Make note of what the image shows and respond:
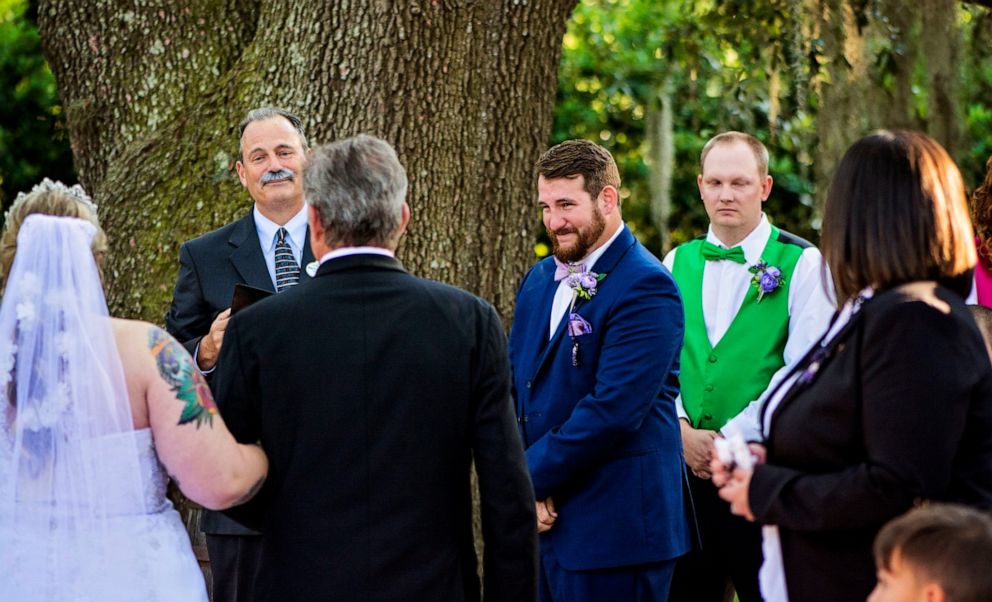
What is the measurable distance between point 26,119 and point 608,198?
9200 millimetres

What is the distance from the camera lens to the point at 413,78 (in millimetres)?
5012

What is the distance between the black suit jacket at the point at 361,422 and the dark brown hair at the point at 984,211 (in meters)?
1.97

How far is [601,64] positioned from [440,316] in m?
8.66

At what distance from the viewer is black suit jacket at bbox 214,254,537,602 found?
9.01 feet

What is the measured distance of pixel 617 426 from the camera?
3658mm

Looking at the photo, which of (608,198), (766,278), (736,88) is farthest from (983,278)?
(736,88)

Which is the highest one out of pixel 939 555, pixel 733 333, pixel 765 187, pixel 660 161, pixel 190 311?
pixel 660 161

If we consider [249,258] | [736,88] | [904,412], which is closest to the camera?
[904,412]

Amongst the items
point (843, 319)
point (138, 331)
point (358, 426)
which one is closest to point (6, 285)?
point (138, 331)

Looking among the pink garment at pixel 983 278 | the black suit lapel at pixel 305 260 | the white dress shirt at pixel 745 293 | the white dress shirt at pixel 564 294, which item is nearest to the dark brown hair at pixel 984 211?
the pink garment at pixel 983 278

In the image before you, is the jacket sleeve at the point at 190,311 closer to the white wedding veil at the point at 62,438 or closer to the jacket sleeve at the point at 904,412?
the white wedding veil at the point at 62,438

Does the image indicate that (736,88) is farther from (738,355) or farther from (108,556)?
(108,556)

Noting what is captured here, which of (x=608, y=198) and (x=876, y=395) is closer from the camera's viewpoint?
(x=876, y=395)

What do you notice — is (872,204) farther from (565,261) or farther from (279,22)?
(279,22)
